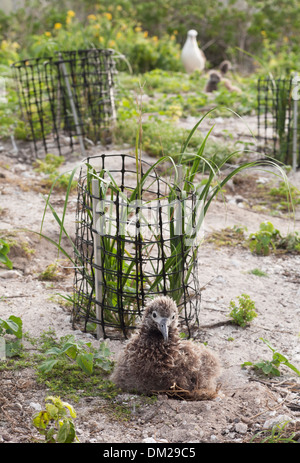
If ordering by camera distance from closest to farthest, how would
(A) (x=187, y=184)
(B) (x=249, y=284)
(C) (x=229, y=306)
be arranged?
(A) (x=187, y=184)
(C) (x=229, y=306)
(B) (x=249, y=284)

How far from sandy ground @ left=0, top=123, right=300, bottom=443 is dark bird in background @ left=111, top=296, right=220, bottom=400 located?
80 millimetres

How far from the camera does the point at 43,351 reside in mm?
3311

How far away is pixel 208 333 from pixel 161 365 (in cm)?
77

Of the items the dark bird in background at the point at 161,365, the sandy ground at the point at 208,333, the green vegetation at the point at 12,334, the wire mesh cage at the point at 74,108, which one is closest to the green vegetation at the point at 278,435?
the sandy ground at the point at 208,333

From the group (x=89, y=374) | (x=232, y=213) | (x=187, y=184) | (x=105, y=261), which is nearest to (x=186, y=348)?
(x=89, y=374)

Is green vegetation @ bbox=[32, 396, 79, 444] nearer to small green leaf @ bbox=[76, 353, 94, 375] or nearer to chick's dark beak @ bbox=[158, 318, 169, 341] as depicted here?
small green leaf @ bbox=[76, 353, 94, 375]

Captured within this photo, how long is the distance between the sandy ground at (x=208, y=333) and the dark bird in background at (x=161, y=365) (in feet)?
0.26

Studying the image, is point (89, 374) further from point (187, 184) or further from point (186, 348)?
point (187, 184)

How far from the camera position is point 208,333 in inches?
145

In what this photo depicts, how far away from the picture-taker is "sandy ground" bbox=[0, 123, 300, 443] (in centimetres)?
273

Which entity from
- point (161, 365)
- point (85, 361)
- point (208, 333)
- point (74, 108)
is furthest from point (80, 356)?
point (74, 108)
